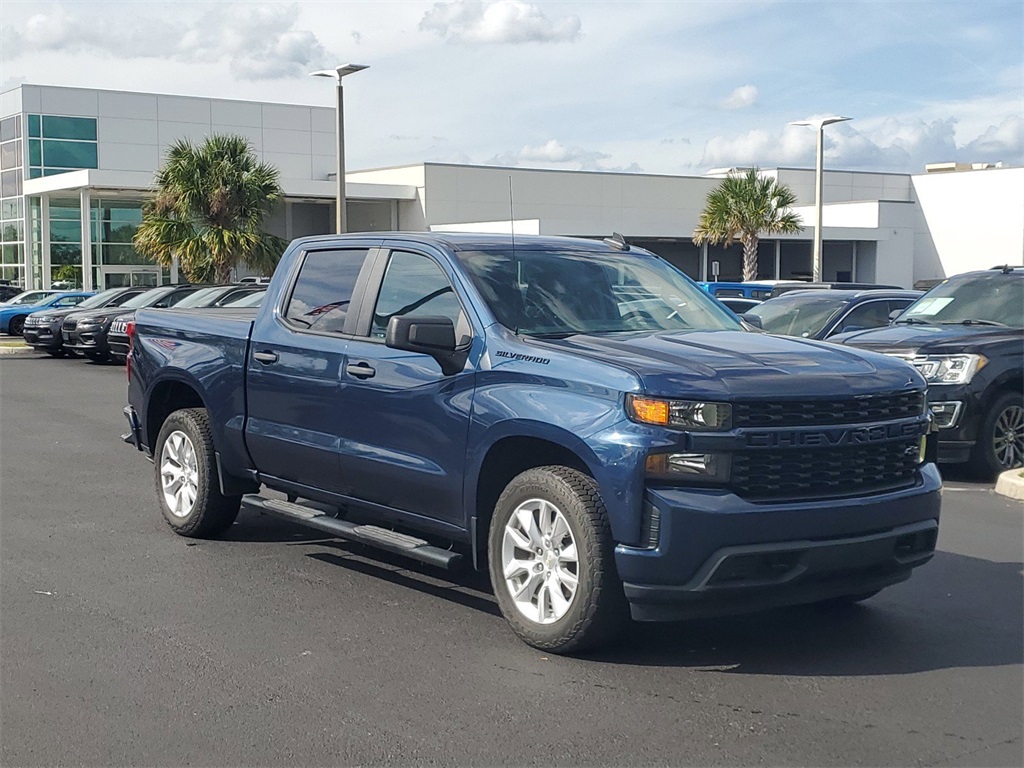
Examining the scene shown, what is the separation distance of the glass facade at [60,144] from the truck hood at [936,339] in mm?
48667

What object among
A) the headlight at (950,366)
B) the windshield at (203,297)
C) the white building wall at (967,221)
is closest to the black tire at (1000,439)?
the headlight at (950,366)

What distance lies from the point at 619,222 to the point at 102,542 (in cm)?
4675

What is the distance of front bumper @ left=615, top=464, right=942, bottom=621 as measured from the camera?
5.12 meters

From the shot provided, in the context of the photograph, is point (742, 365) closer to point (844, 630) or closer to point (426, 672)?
point (844, 630)

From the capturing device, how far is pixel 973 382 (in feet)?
34.3

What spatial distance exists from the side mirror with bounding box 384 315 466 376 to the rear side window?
99 centimetres

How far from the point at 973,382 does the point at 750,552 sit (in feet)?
20.0

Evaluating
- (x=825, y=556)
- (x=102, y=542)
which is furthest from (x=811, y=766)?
(x=102, y=542)

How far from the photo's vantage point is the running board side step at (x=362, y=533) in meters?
6.07

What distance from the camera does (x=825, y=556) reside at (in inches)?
209

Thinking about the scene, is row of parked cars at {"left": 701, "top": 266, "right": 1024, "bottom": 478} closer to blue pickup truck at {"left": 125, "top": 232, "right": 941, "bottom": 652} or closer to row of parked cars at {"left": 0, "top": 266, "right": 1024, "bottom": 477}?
row of parked cars at {"left": 0, "top": 266, "right": 1024, "bottom": 477}

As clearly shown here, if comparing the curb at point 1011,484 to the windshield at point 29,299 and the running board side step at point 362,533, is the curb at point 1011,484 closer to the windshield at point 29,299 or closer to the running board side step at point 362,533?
the running board side step at point 362,533

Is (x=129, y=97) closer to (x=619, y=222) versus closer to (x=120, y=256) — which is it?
(x=120, y=256)

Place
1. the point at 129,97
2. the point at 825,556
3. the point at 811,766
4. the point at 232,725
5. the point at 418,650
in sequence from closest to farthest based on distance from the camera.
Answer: the point at 811,766, the point at 232,725, the point at 825,556, the point at 418,650, the point at 129,97
